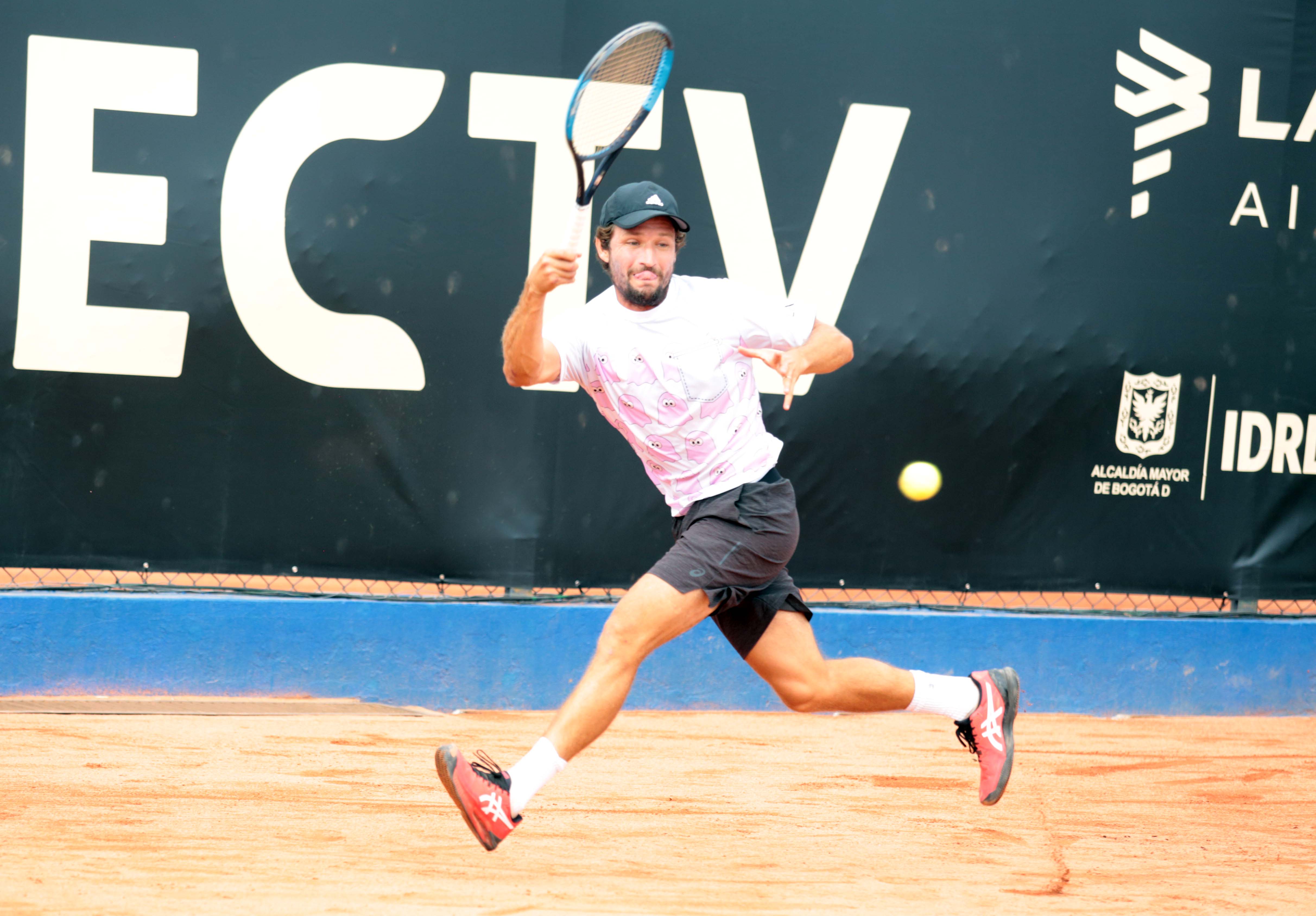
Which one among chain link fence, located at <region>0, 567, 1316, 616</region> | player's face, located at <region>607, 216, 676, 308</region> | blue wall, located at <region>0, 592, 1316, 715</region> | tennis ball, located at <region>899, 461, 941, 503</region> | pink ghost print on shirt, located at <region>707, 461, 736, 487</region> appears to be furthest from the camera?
tennis ball, located at <region>899, 461, 941, 503</region>

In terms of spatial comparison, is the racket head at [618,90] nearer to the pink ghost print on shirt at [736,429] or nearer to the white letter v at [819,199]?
the pink ghost print on shirt at [736,429]

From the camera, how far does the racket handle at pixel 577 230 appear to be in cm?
290

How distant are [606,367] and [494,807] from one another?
3.59 feet

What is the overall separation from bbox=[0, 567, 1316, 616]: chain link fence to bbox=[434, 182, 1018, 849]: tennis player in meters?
1.93

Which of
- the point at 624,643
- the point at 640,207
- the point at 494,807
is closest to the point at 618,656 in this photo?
the point at 624,643

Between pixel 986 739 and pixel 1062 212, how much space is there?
2735mm

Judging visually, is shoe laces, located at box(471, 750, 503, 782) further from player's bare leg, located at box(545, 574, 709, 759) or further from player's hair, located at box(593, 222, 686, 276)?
player's hair, located at box(593, 222, 686, 276)

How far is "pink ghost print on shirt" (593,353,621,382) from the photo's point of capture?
3.26 m

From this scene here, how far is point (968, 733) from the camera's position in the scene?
3.64 m

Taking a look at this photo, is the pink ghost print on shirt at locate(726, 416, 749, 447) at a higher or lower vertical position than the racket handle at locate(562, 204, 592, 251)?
lower

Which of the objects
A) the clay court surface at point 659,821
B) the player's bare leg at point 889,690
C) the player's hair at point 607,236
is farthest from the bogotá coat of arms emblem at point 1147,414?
the player's hair at point 607,236

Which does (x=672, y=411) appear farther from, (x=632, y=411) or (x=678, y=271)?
(x=678, y=271)

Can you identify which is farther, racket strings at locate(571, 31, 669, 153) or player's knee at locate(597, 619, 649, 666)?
racket strings at locate(571, 31, 669, 153)

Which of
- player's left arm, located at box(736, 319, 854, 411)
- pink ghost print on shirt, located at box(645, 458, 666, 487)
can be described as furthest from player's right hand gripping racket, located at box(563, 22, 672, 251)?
pink ghost print on shirt, located at box(645, 458, 666, 487)
